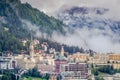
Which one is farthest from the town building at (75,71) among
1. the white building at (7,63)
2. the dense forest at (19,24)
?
the dense forest at (19,24)

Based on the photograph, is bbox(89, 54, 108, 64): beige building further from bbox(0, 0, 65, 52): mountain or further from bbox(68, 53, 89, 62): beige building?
bbox(0, 0, 65, 52): mountain

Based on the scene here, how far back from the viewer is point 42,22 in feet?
143

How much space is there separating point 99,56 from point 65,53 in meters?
1.70

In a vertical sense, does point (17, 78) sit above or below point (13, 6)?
below

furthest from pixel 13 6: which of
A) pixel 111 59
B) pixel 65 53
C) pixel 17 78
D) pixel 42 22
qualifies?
pixel 17 78

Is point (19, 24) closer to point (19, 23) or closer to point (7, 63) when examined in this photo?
point (19, 23)

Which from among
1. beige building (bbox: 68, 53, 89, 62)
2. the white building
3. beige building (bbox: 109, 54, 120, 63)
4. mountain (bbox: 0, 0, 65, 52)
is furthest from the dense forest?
beige building (bbox: 109, 54, 120, 63)

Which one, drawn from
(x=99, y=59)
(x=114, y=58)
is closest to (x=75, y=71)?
(x=99, y=59)

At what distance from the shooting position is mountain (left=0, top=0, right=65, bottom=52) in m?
38.3

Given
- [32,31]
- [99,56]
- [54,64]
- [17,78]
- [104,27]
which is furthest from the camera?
[104,27]

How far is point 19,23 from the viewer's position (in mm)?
41500

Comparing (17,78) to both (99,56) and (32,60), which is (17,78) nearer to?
(32,60)

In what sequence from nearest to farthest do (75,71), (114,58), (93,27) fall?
(75,71)
(114,58)
(93,27)

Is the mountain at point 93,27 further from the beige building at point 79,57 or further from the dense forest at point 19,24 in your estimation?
the beige building at point 79,57
